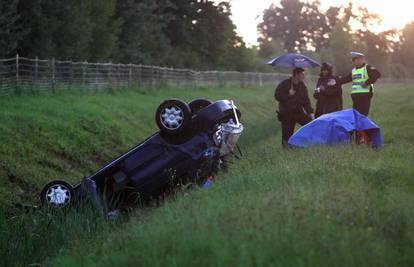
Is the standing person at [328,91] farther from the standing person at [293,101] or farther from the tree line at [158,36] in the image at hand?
the tree line at [158,36]

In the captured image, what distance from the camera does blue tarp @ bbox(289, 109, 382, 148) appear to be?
11.3 m

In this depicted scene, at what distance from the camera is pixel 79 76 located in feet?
88.1

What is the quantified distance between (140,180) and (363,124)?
4.50 m

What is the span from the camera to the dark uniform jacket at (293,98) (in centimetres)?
1285

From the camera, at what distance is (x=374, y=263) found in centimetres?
476

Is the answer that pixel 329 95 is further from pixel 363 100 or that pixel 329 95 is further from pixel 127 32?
pixel 127 32

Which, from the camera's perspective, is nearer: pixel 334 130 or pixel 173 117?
pixel 173 117

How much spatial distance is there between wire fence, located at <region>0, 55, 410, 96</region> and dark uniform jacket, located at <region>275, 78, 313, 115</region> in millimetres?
9691

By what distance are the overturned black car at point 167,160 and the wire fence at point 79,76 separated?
11437 mm

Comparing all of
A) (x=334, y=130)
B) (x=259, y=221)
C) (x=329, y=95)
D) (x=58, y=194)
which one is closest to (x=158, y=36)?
(x=329, y=95)

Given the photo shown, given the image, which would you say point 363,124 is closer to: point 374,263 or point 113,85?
point 374,263

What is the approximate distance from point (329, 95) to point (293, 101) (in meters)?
1.86

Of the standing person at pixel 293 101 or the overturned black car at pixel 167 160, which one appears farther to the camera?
the standing person at pixel 293 101

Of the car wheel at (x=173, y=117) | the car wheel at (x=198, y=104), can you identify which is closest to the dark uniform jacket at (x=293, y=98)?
the car wheel at (x=198, y=104)
